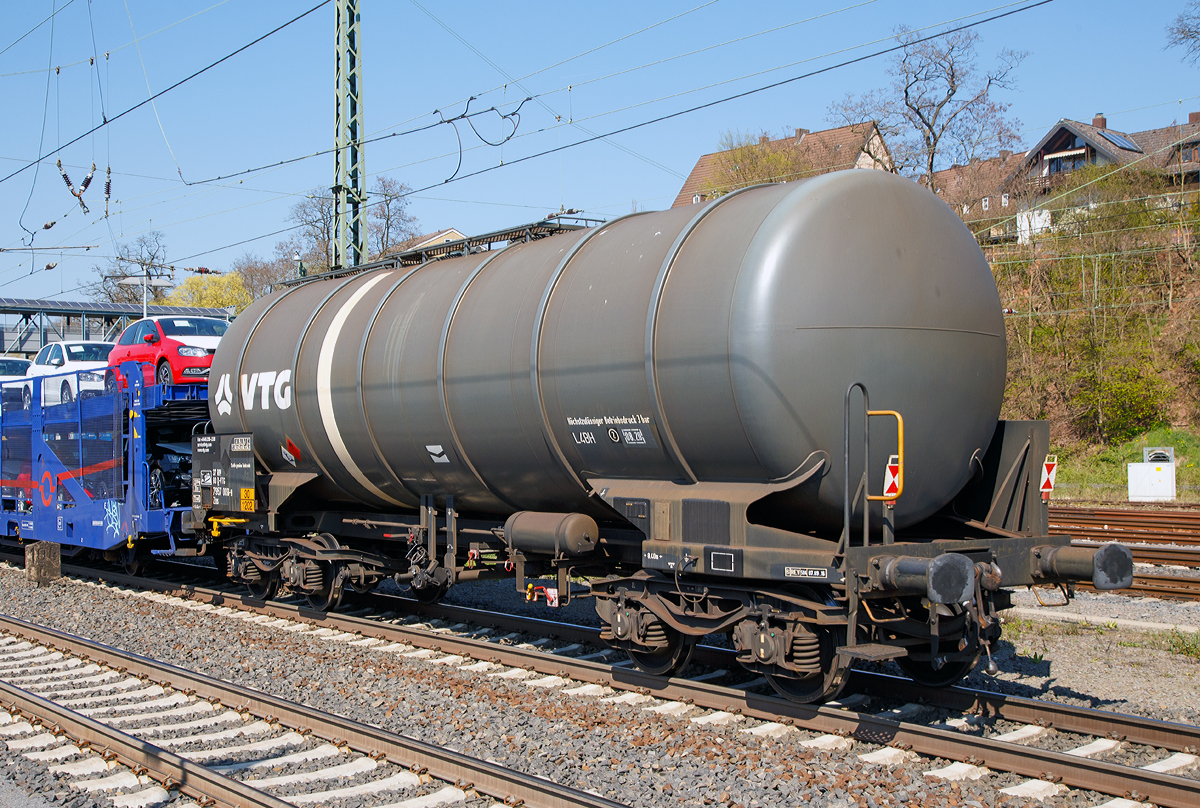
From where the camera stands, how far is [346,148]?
1969cm

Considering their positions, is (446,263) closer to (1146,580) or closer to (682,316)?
(682,316)

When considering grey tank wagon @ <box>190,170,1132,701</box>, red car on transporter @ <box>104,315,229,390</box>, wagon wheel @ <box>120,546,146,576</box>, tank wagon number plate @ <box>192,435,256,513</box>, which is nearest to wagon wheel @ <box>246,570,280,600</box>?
tank wagon number plate @ <box>192,435,256,513</box>

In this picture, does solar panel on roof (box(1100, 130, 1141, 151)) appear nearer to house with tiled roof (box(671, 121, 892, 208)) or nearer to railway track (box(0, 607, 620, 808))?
house with tiled roof (box(671, 121, 892, 208))

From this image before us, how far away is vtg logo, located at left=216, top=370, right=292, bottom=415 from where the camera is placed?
35.9ft

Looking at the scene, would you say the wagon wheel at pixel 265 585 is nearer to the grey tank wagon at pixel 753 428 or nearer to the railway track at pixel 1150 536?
the grey tank wagon at pixel 753 428

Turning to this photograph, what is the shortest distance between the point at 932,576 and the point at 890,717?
5.99 feet

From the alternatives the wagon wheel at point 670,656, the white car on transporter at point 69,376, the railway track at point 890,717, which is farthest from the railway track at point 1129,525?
the white car on transporter at point 69,376

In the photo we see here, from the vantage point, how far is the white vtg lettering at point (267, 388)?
10.9 meters

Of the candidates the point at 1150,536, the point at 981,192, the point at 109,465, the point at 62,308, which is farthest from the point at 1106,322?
the point at 62,308

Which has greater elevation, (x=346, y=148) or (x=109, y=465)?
(x=346, y=148)

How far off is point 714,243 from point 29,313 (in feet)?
196

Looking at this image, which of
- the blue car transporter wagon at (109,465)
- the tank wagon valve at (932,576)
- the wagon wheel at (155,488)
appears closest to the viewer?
the tank wagon valve at (932,576)

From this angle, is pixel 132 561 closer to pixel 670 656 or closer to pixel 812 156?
pixel 670 656

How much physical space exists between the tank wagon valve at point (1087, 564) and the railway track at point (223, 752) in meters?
3.87
